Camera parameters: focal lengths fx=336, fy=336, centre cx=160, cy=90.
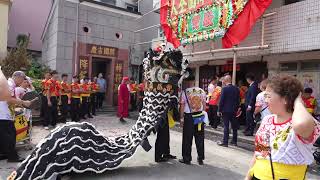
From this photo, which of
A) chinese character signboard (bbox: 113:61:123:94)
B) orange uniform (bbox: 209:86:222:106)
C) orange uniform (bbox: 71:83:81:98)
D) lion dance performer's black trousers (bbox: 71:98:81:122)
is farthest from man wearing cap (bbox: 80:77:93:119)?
orange uniform (bbox: 209:86:222:106)

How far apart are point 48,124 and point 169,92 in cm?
567

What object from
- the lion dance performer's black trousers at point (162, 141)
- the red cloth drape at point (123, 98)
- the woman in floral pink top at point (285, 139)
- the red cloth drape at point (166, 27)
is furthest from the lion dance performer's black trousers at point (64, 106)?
the woman in floral pink top at point (285, 139)

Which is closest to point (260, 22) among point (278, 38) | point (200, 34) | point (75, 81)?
point (278, 38)

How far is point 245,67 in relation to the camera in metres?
12.3

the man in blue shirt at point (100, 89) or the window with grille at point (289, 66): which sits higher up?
the window with grille at point (289, 66)

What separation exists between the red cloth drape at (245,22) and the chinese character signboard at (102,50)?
333 inches

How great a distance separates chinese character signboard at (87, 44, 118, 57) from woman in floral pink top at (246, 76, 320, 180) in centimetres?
1492

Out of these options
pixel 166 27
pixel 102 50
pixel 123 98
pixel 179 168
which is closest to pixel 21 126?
pixel 179 168

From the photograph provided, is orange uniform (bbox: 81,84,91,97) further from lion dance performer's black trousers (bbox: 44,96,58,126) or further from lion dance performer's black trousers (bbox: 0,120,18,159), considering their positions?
lion dance performer's black trousers (bbox: 0,120,18,159)

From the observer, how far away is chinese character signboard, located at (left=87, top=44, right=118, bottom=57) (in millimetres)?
16703

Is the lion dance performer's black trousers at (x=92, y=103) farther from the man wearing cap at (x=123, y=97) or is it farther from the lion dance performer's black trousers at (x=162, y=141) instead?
the lion dance performer's black trousers at (x=162, y=141)

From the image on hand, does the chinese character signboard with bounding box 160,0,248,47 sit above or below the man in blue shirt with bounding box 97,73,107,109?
above

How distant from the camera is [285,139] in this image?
2.43 metres

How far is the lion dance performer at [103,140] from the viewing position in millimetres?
4664
